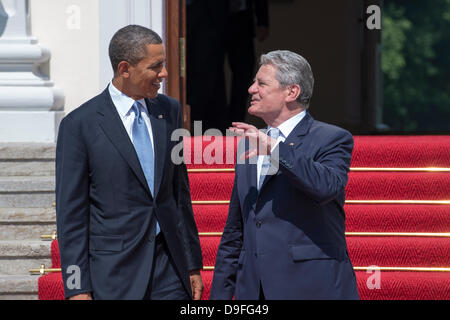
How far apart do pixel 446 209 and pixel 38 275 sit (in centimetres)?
248

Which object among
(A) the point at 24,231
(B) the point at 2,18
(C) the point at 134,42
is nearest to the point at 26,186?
(A) the point at 24,231

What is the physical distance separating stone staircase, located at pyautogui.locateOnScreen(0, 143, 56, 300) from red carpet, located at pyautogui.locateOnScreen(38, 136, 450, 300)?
0.13 meters

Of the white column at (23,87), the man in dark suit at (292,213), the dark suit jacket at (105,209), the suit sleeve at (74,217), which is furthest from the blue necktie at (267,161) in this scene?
the white column at (23,87)

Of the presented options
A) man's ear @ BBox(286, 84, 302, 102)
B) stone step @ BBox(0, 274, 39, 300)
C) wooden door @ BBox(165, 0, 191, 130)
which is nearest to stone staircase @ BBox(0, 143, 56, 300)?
stone step @ BBox(0, 274, 39, 300)

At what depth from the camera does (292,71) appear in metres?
3.23

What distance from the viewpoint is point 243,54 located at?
8.57 meters

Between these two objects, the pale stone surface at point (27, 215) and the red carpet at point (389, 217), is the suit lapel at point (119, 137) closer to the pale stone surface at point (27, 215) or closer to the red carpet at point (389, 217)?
the red carpet at point (389, 217)

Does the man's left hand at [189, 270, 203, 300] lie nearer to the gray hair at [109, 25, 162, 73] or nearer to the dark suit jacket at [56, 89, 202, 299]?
the dark suit jacket at [56, 89, 202, 299]

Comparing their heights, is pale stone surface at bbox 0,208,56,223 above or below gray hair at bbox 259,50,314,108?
below

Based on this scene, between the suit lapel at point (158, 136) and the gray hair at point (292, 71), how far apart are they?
0.47 meters

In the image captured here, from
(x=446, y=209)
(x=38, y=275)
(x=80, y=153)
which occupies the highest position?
(x=80, y=153)

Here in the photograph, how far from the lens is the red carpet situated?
497 centimetres
